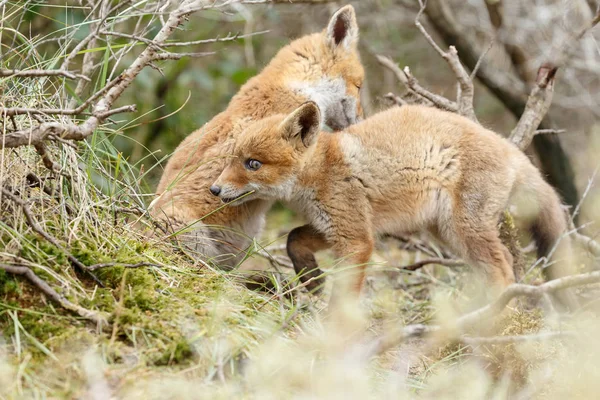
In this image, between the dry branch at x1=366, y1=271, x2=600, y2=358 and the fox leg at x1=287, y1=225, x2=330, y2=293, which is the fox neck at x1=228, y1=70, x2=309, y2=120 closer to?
the fox leg at x1=287, y1=225, x2=330, y2=293

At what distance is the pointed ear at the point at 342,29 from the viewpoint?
5.97 metres

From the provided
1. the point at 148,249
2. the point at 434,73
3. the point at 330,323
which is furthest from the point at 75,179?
the point at 434,73

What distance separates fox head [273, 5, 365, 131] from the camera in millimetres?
5867

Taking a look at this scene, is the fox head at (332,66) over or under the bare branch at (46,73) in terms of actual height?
under

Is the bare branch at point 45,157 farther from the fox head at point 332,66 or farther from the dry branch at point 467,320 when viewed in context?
the fox head at point 332,66

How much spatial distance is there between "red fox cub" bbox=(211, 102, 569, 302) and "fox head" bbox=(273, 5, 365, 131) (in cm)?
94

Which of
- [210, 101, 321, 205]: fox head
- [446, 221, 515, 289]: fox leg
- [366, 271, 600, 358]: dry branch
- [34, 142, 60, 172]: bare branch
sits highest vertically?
[34, 142, 60, 172]: bare branch

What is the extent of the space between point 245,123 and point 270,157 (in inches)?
20.6

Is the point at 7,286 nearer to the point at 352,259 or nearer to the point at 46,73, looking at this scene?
the point at 46,73

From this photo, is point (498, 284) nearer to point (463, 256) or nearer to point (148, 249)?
point (463, 256)

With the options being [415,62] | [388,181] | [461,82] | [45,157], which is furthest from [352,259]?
[415,62]

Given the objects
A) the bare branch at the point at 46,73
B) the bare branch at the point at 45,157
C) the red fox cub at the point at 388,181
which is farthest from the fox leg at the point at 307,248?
Answer: the bare branch at the point at 46,73

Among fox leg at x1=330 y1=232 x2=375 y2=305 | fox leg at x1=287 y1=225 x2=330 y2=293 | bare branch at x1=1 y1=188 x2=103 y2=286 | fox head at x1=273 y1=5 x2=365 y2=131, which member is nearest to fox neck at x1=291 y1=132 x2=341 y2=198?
fox leg at x1=287 y1=225 x2=330 y2=293

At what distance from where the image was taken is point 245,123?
207 inches
